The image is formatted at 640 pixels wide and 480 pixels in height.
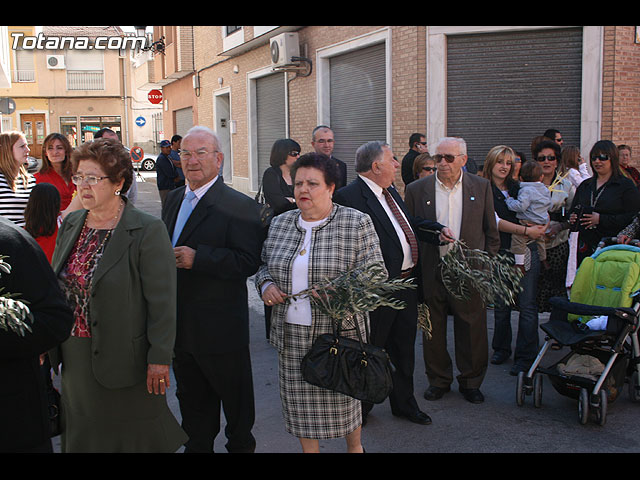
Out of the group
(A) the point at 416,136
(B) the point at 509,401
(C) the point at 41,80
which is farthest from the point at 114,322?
(C) the point at 41,80

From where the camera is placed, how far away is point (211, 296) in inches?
153

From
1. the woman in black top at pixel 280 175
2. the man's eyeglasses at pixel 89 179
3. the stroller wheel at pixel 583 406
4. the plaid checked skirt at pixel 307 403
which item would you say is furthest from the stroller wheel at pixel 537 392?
the man's eyeglasses at pixel 89 179

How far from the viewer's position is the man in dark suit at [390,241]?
4699 mm

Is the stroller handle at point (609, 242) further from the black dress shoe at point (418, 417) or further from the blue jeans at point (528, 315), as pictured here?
the black dress shoe at point (418, 417)

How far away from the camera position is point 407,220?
4.89 meters

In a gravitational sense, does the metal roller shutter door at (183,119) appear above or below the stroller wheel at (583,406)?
above

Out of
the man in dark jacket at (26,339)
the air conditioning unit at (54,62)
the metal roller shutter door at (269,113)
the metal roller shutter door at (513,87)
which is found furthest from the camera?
the air conditioning unit at (54,62)

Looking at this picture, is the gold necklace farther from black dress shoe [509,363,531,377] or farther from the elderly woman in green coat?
black dress shoe [509,363,531,377]

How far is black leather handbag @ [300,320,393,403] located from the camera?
355cm

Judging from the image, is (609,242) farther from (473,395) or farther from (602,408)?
(473,395)

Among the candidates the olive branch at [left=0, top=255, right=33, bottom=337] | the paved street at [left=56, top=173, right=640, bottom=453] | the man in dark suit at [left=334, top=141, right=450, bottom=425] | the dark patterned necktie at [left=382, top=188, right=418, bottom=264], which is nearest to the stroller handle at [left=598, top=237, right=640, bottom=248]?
the paved street at [left=56, top=173, right=640, bottom=453]

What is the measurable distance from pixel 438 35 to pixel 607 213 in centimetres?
604

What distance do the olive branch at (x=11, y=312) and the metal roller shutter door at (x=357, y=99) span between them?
11.2m

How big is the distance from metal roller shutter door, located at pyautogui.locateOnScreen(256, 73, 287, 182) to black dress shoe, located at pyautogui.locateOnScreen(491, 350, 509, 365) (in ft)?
40.6
